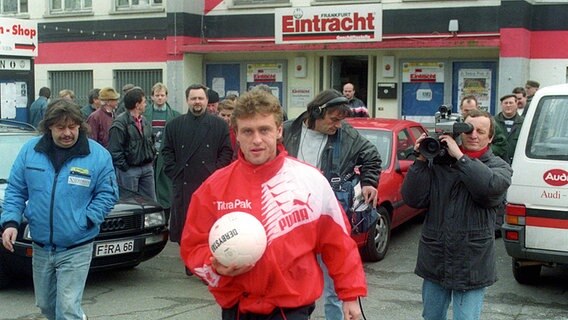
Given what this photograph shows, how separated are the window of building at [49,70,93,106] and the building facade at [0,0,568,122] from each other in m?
0.04

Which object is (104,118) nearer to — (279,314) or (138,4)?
(279,314)

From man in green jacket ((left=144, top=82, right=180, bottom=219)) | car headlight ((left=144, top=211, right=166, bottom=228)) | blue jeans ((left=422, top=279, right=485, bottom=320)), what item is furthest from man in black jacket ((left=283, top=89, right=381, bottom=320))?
man in green jacket ((left=144, top=82, right=180, bottom=219))

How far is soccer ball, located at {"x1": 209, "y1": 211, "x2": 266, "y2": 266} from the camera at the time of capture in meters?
3.08

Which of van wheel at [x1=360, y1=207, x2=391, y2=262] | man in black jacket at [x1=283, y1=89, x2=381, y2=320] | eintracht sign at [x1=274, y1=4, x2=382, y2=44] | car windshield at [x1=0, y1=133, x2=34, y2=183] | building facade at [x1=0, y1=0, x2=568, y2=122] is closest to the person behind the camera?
man in black jacket at [x1=283, y1=89, x2=381, y2=320]

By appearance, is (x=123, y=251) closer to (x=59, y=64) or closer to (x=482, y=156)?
(x=482, y=156)

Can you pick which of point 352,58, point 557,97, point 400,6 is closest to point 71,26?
point 352,58

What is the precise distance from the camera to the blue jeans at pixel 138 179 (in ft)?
28.8

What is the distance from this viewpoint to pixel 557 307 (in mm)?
A: 6785

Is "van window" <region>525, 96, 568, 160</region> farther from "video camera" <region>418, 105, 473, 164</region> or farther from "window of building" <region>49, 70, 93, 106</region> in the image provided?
"window of building" <region>49, 70, 93, 106</region>

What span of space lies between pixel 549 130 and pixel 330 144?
2.52 metres

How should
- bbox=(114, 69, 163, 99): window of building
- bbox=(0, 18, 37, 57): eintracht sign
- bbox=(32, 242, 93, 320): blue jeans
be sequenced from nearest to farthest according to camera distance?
bbox=(32, 242, 93, 320): blue jeans
bbox=(0, 18, 37, 57): eintracht sign
bbox=(114, 69, 163, 99): window of building

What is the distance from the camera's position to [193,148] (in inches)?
292

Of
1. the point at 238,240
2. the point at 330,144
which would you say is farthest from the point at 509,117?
the point at 238,240

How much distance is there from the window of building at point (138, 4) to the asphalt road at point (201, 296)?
10.7 meters
